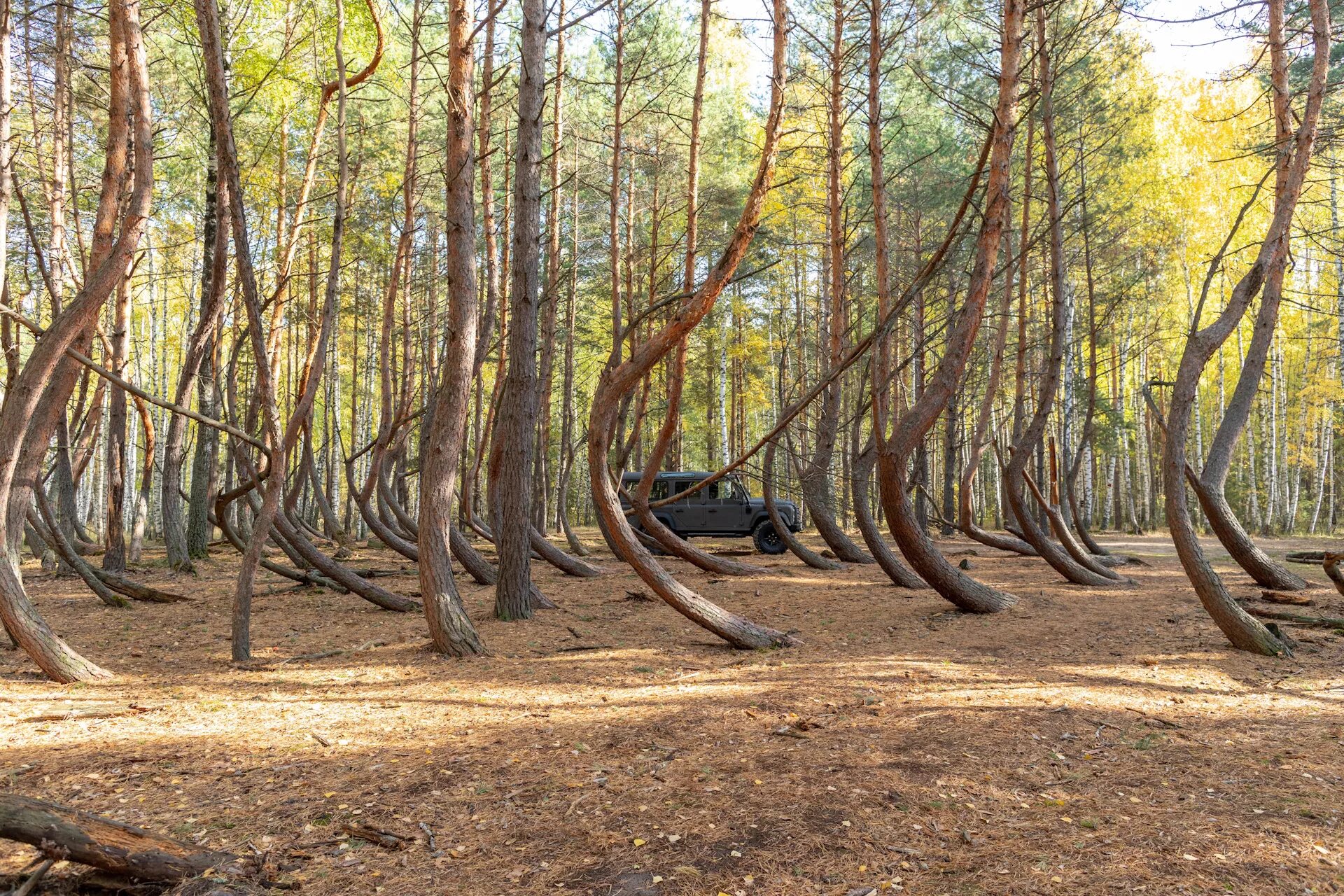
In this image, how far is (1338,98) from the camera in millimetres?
15000

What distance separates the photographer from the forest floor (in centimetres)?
286

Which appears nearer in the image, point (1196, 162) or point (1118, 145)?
point (1118, 145)

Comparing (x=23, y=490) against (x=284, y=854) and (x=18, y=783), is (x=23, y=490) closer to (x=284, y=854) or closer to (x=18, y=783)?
(x=18, y=783)

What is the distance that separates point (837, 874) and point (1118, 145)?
18.7 meters

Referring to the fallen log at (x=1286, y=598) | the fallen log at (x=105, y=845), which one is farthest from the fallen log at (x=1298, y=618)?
the fallen log at (x=105, y=845)

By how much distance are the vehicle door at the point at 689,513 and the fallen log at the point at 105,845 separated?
50.7 ft

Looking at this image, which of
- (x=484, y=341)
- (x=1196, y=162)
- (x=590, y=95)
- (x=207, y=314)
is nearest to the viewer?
(x=207, y=314)

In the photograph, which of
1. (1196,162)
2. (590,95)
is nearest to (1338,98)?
(1196,162)

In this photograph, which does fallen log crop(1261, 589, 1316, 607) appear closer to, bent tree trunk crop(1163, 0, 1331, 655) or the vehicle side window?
bent tree trunk crop(1163, 0, 1331, 655)

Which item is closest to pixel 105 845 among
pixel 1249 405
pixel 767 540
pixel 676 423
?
pixel 676 423

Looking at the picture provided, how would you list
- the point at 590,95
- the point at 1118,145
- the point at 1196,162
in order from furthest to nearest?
the point at 1196,162
the point at 590,95
the point at 1118,145

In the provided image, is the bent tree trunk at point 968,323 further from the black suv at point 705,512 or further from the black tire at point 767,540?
the black suv at point 705,512

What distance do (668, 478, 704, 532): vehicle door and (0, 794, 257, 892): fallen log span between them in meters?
15.5

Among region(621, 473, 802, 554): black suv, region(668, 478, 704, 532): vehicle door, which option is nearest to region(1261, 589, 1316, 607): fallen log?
region(621, 473, 802, 554): black suv
